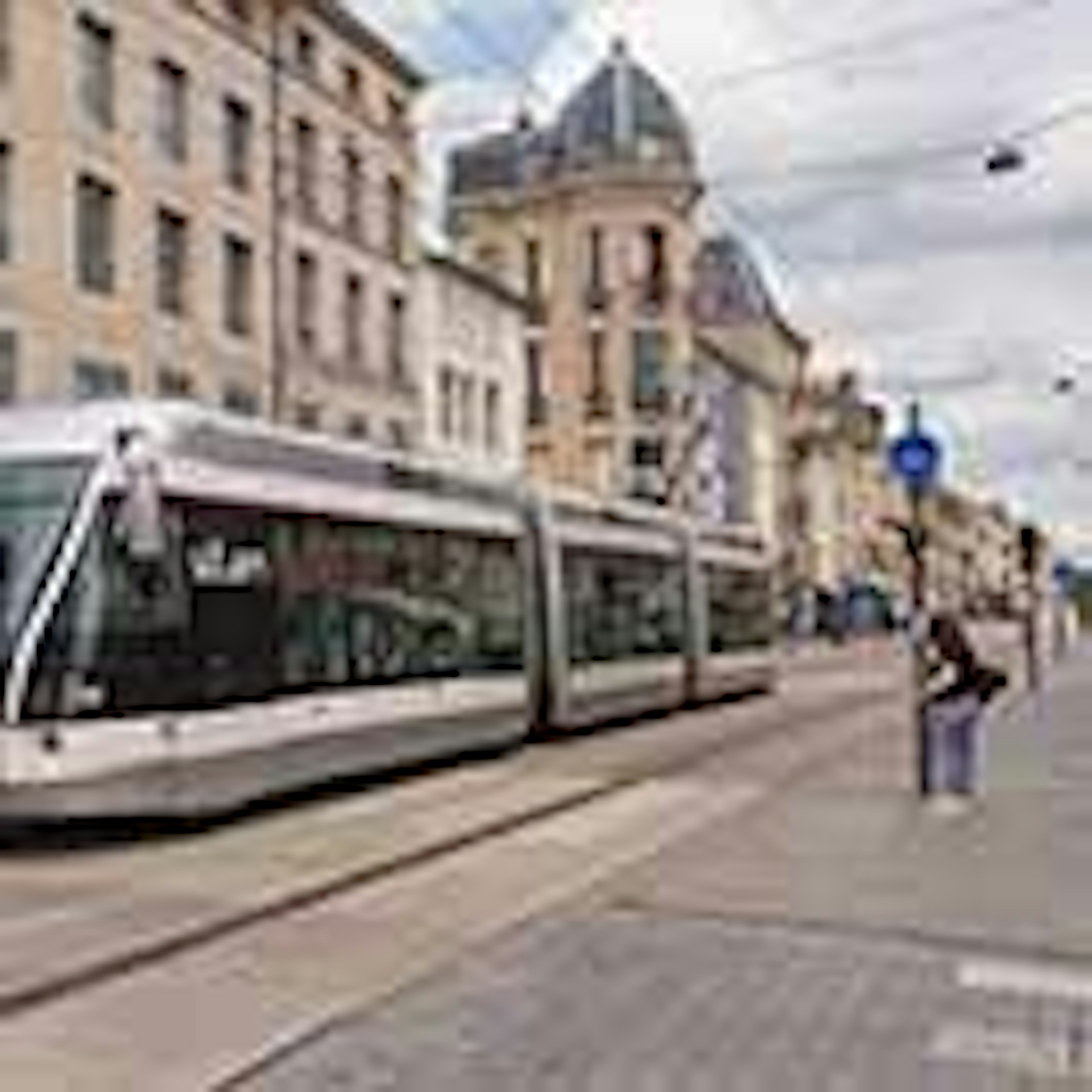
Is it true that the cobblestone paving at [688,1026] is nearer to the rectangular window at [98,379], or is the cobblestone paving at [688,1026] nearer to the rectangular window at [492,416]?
the rectangular window at [98,379]

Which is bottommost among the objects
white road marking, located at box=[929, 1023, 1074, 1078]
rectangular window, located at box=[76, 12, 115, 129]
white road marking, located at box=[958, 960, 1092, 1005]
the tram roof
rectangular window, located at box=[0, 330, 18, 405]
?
white road marking, located at box=[929, 1023, 1074, 1078]

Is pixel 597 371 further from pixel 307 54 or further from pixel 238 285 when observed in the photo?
pixel 238 285

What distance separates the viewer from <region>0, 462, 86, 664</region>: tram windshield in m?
17.2

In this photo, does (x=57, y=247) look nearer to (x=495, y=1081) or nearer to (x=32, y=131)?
(x=32, y=131)

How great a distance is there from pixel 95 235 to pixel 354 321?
14417 millimetres

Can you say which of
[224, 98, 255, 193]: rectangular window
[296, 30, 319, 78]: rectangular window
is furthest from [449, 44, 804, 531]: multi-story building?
[224, 98, 255, 193]: rectangular window

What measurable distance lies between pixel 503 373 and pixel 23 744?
52578mm

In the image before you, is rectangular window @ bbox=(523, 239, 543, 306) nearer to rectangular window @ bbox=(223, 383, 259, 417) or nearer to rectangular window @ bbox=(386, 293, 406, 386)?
rectangular window @ bbox=(386, 293, 406, 386)

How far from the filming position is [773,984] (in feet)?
39.1

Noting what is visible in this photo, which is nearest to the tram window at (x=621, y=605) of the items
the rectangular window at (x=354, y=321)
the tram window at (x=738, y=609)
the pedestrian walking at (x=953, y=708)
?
the tram window at (x=738, y=609)

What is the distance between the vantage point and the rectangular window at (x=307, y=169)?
177ft

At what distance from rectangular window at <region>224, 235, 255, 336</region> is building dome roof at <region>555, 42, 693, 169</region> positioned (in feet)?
137

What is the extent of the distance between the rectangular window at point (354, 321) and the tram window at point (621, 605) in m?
21.6

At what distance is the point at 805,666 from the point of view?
72312 millimetres
